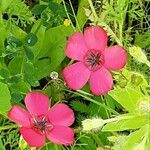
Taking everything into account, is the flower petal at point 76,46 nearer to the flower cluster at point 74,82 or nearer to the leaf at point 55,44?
the flower cluster at point 74,82

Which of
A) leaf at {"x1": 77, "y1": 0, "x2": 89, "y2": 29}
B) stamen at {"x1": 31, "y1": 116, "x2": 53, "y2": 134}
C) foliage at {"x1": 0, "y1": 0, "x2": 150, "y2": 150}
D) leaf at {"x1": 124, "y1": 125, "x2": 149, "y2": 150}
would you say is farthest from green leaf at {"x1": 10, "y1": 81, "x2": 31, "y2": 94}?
leaf at {"x1": 124, "y1": 125, "x2": 149, "y2": 150}

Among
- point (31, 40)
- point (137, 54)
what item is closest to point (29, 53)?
point (31, 40)

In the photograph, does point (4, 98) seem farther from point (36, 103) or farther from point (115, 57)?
point (115, 57)

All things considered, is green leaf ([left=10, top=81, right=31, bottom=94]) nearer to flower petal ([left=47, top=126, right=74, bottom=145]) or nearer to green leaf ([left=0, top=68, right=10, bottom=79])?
green leaf ([left=0, top=68, right=10, bottom=79])

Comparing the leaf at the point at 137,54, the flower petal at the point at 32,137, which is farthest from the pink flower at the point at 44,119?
the leaf at the point at 137,54

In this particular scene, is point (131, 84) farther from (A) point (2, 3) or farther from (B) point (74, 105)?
(A) point (2, 3)

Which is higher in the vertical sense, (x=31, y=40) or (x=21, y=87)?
(x=31, y=40)
